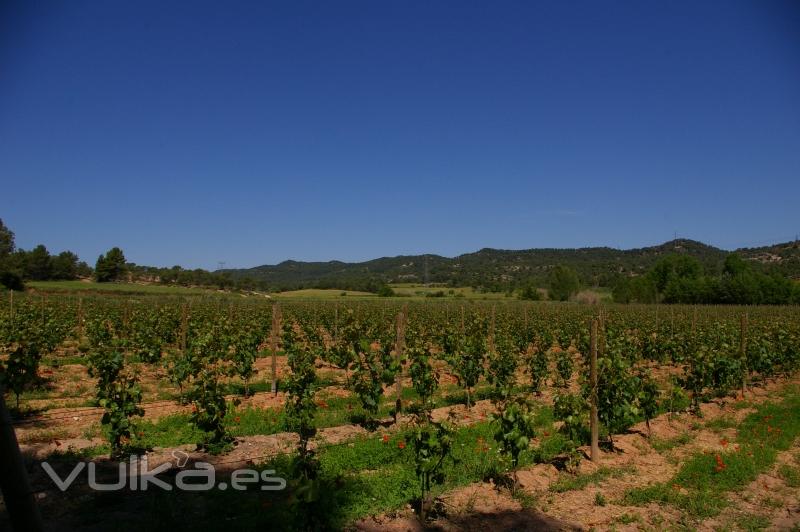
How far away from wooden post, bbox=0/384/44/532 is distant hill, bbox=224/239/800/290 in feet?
409

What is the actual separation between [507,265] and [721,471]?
6744 inches

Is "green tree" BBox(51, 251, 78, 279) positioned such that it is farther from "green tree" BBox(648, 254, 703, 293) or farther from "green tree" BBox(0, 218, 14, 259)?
"green tree" BBox(648, 254, 703, 293)

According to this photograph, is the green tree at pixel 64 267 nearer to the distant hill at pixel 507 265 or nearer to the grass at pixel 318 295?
the grass at pixel 318 295

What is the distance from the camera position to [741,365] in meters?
11.7

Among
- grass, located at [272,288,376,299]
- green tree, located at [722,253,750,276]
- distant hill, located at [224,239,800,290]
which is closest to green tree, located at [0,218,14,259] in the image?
grass, located at [272,288,376,299]

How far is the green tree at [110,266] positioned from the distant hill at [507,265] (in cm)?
5826

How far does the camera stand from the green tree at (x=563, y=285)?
87812 millimetres

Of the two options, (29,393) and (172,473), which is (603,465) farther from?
(29,393)

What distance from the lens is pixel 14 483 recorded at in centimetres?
194

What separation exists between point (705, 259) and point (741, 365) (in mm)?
160436

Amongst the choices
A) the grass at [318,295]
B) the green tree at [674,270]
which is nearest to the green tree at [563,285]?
the green tree at [674,270]

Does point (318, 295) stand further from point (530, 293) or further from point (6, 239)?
point (6, 239)

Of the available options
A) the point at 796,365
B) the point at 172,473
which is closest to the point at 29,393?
the point at 172,473

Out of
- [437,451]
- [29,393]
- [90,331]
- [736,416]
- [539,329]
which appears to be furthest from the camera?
[539,329]
